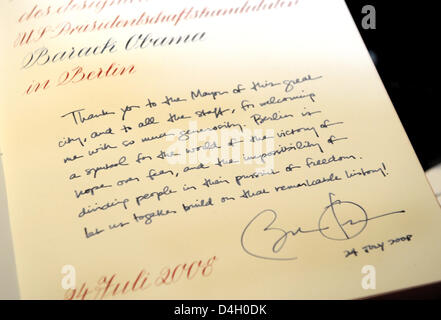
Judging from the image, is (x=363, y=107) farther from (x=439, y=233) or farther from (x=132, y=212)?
(x=132, y=212)

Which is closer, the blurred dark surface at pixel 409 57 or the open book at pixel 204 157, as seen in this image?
the open book at pixel 204 157

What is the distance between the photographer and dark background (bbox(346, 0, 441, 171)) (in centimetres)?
57

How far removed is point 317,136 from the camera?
0.45 m

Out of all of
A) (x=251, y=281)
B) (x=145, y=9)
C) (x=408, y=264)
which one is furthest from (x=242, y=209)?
(x=145, y=9)

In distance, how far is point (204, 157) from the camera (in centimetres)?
43

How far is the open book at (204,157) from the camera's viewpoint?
39 centimetres
